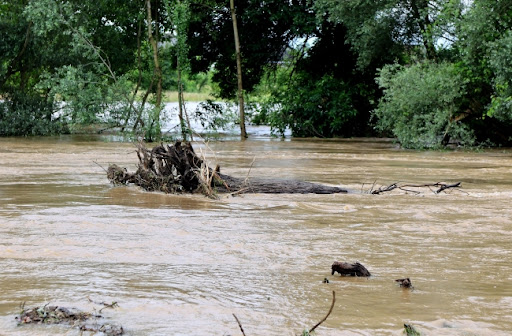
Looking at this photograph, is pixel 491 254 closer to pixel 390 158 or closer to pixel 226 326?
pixel 226 326

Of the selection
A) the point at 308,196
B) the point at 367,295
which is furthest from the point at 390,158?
the point at 367,295

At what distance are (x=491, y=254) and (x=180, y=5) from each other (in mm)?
19528

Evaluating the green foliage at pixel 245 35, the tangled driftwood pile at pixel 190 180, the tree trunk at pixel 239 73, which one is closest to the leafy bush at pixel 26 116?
the green foliage at pixel 245 35

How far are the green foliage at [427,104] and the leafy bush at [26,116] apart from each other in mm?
13392

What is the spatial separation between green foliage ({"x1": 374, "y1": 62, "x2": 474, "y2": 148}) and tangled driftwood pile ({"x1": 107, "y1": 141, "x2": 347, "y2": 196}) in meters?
10.7

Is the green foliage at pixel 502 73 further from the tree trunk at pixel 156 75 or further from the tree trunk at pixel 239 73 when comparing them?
the tree trunk at pixel 239 73

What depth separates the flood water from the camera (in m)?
5.23

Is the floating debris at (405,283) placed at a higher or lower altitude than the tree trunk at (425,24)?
lower

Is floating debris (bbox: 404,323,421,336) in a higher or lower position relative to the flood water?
higher

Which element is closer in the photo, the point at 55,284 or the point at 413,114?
the point at 55,284

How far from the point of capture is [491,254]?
291 inches

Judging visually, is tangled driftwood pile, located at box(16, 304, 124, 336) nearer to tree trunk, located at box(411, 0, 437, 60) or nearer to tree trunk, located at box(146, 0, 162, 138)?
tree trunk, located at box(411, 0, 437, 60)

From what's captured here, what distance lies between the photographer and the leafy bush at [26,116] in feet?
93.9

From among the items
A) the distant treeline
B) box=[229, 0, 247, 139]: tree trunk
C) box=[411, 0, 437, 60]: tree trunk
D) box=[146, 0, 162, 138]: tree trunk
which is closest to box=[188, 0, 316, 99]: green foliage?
the distant treeline
